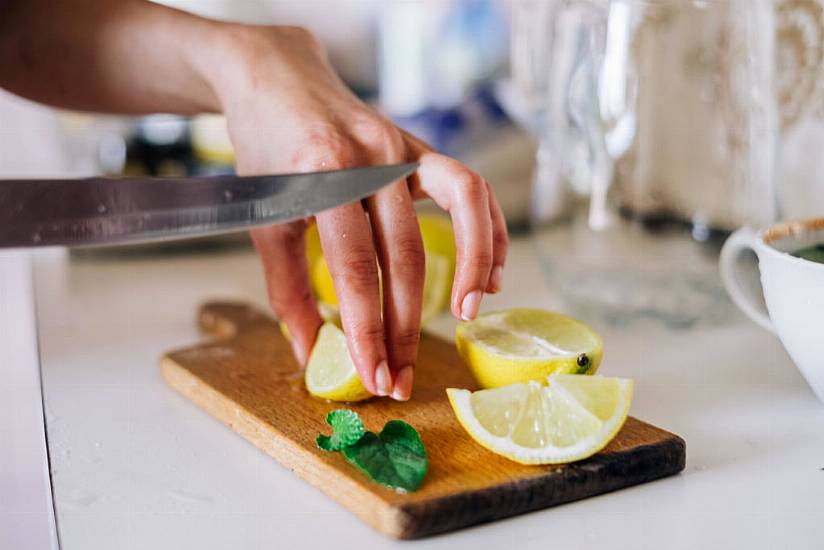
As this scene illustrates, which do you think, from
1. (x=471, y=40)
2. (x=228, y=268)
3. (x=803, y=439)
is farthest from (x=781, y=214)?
(x=471, y=40)

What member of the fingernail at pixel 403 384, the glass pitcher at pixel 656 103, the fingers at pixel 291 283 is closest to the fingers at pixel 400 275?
the fingernail at pixel 403 384

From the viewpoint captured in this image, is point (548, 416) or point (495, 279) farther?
point (495, 279)

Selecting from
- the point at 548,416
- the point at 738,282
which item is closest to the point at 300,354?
the point at 548,416

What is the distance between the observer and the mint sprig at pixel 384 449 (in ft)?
2.10

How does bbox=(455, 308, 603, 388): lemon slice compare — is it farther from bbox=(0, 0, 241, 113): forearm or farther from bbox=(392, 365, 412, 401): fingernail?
bbox=(0, 0, 241, 113): forearm

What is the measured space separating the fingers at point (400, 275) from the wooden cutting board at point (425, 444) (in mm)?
43

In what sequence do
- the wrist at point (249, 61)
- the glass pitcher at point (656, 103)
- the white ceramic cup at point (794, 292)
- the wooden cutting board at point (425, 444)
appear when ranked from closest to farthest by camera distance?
the wooden cutting board at point (425, 444)
the white ceramic cup at point (794, 292)
the wrist at point (249, 61)
the glass pitcher at point (656, 103)

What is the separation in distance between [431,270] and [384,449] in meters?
0.41

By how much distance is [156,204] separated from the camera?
679 millimetres

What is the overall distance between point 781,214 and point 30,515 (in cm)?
78

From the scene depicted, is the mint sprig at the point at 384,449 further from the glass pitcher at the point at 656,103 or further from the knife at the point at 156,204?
the glass pitcher at the point at 656,103

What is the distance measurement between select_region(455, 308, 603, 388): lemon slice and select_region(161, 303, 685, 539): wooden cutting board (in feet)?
0.16

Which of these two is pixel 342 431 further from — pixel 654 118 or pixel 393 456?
pixel 654 118

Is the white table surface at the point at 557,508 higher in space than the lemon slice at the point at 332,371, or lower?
lower
